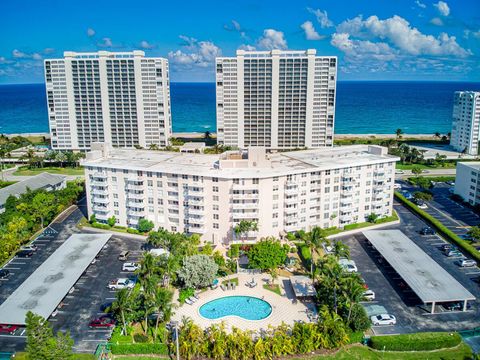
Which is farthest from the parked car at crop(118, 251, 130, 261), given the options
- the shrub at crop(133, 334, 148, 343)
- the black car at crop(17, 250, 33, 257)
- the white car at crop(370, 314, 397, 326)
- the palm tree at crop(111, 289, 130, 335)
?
Answer: the white car at crop(370, 314, 397, 326)

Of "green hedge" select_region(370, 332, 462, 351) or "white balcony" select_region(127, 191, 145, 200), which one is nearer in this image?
"green hedge" select_region(370, 332, 462, 351)

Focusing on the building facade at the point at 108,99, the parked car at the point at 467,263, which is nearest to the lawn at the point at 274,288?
the parked car at the point at 467,263

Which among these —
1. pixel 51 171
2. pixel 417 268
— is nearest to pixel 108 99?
pixel 51 171

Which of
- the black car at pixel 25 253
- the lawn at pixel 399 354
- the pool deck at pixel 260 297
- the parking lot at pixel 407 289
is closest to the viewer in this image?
the lawn at pixel 399 354

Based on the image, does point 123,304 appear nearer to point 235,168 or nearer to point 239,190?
point 239,190

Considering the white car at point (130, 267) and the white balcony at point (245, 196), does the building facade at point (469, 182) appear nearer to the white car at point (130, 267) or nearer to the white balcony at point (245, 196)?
the white balcony at point (245, 196)

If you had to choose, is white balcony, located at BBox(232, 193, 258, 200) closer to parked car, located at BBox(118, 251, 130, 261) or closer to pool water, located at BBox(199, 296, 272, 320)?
pool water, located at BBox(199, 296, 272, 320)

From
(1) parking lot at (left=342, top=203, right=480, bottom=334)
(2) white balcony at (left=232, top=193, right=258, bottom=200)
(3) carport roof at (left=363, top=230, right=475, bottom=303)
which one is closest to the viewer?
(1) parking lot at (left=342, top=203, right=480, bottom=334)
